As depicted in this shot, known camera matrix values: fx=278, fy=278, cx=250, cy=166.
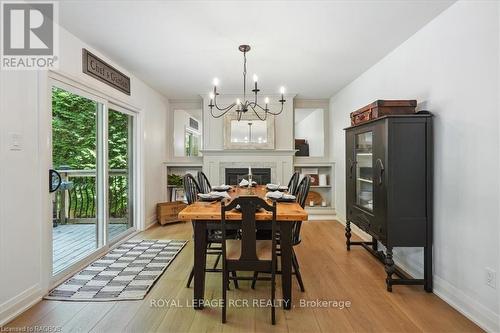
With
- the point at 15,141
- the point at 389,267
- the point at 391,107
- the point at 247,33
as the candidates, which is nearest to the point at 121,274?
the point at 15,141

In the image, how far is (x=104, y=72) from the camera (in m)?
3.49

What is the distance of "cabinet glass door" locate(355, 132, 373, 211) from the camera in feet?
10.1

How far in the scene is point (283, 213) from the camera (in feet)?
6.91

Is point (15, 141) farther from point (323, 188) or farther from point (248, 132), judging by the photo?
point (323, 188)

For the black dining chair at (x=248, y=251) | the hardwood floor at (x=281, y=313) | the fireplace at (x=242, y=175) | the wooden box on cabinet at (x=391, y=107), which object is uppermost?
the wooden box on cabinet at (x=391, y=107)

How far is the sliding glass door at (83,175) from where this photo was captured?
9.53ft

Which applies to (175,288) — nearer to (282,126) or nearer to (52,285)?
(52,285)

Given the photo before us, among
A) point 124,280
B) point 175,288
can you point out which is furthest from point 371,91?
point 124,280

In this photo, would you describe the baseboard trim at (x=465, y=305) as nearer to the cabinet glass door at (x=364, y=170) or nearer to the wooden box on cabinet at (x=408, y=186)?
the wooden box on cabinet at (x=408, y=186)

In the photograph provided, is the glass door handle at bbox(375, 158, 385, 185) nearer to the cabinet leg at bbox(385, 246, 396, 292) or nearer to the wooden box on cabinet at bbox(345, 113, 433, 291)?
the wooden box on cabinet at bbox(345, 113, 433, 291)

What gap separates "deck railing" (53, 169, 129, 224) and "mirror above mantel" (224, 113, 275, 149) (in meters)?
2.33

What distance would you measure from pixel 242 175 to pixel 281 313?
3612 millimetres

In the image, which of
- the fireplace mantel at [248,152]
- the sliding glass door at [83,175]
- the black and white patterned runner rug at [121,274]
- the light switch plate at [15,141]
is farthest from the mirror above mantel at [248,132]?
the light switch plate at [15,141]

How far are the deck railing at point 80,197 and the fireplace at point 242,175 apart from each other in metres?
2.19
